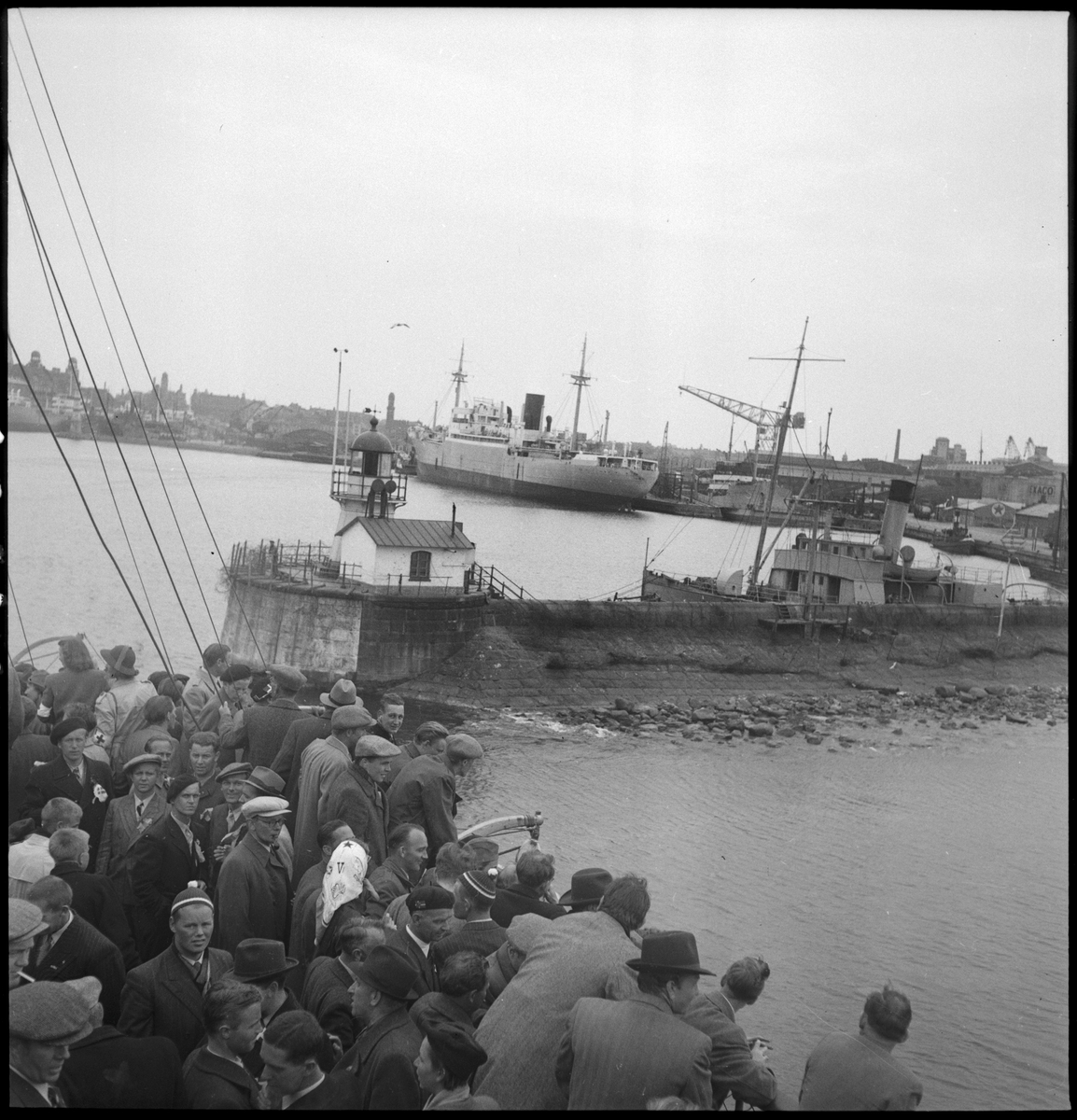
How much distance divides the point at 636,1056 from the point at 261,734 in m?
3.04

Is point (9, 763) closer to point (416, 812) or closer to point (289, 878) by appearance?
point (289, 878)

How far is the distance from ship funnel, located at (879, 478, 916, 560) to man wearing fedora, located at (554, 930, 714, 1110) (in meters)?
29.4

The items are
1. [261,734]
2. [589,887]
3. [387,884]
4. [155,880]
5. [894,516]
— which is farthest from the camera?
[894,516]

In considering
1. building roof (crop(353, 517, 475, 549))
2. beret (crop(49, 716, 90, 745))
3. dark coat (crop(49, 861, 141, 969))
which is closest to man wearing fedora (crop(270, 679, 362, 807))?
beret (crop(49, 716, 90, 745))

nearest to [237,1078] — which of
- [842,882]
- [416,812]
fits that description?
[416,812]

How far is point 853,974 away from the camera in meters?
9.41

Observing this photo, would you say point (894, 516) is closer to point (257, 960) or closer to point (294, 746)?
point (294, 746)

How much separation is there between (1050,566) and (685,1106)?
130 feet

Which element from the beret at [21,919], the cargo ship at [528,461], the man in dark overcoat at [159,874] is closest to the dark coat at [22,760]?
the man in dark overcoat at [159,874]

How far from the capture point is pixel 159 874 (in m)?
3.70

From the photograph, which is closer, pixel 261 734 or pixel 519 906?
pixel 519 906

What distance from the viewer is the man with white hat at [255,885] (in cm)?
355

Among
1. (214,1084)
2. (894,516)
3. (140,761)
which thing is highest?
(894,516)

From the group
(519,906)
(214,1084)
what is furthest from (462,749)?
(214,1084)
